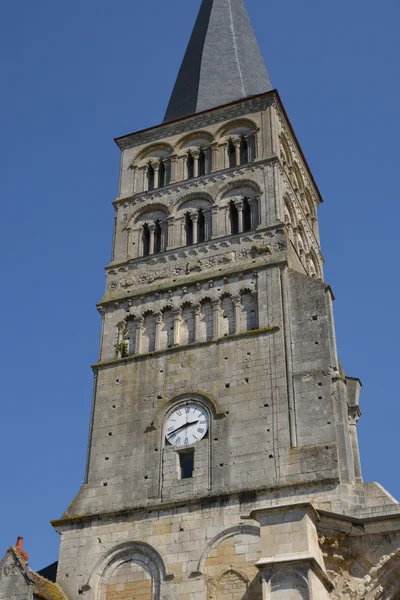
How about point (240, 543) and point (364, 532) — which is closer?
point (364, 532)

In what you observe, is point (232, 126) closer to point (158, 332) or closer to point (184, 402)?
point (158, 332)

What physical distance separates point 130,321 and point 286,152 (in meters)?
8.69

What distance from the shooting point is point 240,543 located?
19.7 meters

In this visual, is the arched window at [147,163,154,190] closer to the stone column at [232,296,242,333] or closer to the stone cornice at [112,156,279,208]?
the stone cornice at [112,156,279,208]

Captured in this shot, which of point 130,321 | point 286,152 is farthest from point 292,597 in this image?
point 286,152

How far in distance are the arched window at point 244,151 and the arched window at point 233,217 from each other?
1.84 metres

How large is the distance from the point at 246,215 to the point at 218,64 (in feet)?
30.9

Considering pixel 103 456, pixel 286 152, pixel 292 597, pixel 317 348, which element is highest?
pixel 286 152

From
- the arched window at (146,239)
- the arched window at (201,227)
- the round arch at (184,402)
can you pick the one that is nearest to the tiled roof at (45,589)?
the round arch at (184,402)

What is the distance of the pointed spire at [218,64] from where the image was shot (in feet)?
103

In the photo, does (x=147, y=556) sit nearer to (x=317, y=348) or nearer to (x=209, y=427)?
Result: (x=209, y=427)

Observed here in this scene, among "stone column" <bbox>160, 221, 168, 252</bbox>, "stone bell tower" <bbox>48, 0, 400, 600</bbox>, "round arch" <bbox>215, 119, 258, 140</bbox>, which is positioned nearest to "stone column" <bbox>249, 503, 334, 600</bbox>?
"stone bell tower" <bbox>48, 0, 400, 600</bbox>

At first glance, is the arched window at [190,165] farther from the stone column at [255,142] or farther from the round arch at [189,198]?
the stone column at [255,142]

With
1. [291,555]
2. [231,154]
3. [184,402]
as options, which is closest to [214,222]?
[231,154]
